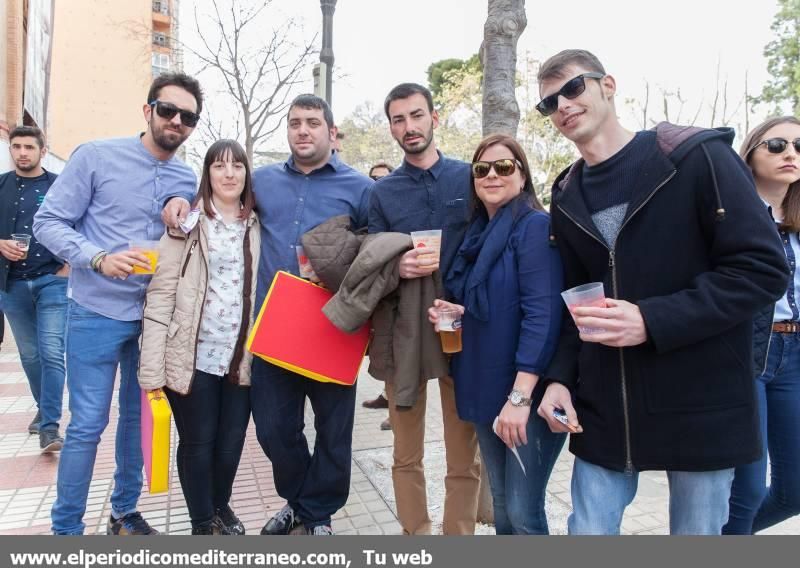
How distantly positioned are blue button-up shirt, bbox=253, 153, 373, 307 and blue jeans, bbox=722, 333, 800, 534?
2.18m

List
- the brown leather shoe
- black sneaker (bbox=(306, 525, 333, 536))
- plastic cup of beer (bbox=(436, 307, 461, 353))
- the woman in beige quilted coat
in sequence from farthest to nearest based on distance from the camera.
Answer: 1. the brown leather shoe
2. black sneaker (bbox=(306, 525, 333, 536))
3. the woman in beige quilted coat
4. plastic cup of beer (bbox=(436, 307, 461, 353))

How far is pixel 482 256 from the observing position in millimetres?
2342

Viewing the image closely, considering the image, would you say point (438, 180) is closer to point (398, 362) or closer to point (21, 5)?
point (398, 362)

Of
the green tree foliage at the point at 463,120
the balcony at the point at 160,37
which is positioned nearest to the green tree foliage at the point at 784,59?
the green tree foliage at the point at 463,120

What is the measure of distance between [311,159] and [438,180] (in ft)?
2.51

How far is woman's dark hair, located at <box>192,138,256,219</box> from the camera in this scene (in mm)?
2908

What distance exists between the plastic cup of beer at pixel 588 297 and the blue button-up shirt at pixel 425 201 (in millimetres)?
988

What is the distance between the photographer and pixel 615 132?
1917 mm

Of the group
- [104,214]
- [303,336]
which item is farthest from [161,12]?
[303,336]

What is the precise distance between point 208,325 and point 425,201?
4.36 feet

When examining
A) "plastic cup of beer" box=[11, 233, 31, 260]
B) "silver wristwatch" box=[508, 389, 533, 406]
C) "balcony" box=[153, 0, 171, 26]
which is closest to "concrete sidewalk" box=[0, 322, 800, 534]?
"silver wristwatch" box=[508, 389, 533, 406]

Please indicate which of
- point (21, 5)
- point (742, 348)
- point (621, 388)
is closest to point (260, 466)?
point (621, 388)

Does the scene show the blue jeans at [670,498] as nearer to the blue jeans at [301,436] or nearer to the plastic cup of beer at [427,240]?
the plastic cup of beer at [427,240]

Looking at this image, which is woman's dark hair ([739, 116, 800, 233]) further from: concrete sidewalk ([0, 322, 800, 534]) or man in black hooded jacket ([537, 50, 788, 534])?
concrete sidewalk ([0, 322, 800, 534])
